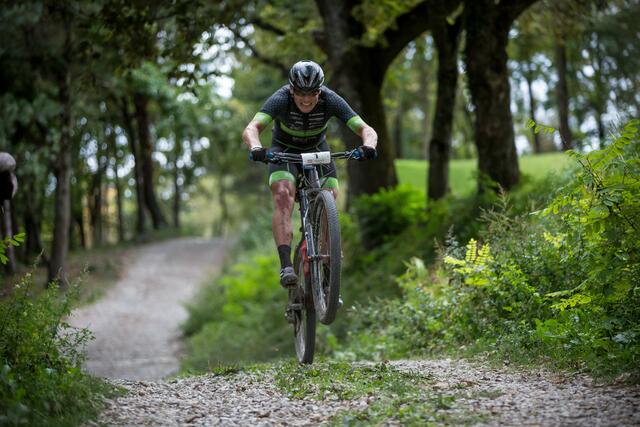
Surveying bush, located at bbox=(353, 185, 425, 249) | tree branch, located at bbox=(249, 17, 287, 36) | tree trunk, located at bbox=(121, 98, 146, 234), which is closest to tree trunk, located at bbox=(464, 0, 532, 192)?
bush, located at bbox=(353, 185, 425, 249)

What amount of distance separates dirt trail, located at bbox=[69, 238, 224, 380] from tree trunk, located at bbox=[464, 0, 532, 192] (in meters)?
6.78

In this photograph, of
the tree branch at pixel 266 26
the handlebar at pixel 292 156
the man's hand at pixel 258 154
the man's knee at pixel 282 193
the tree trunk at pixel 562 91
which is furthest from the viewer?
the tree trunk at pixel 562 91

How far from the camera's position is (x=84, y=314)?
20109mm

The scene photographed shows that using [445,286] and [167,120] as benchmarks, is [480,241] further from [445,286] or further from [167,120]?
[167,120]

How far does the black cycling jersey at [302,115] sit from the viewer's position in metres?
7.77

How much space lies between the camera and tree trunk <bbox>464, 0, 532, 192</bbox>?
484 inches

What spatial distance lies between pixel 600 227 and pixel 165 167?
1653 inches

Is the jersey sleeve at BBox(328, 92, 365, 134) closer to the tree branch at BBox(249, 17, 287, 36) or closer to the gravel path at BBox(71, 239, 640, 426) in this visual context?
the gravel path at BBox(71, 239, 640, 426)

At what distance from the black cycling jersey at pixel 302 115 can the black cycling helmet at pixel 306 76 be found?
11.9 inches

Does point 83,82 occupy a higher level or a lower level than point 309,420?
higher

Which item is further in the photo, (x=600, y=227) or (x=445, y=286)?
(x=445, y=286)

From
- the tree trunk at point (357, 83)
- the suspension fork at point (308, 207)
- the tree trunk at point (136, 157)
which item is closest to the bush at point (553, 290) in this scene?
the suspension fork at point (308, 207)

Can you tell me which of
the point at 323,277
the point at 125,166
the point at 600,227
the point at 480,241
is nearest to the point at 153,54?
the point at 480,241

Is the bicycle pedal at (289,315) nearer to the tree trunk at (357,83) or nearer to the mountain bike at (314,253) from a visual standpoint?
the mountain bike at (314,253)
